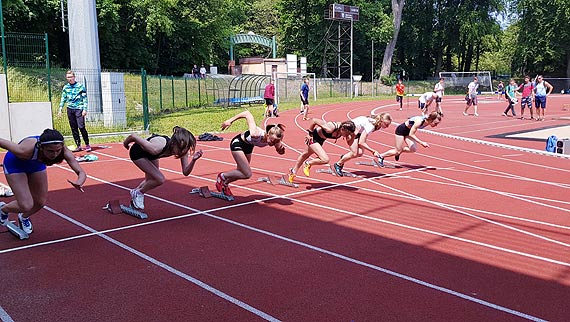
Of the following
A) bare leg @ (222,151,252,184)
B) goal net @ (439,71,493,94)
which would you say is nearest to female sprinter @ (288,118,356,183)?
bare leg @ (222,151,252,184)

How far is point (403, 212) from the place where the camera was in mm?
7789

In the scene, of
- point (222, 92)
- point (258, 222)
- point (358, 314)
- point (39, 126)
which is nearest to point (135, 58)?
point (222, 92)

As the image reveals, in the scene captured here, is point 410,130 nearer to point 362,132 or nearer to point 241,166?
point 362,132

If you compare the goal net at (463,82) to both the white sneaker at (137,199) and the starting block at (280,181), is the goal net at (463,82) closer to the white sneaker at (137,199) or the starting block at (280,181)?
the starting block at (280,181)

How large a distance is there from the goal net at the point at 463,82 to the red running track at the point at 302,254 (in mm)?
48396

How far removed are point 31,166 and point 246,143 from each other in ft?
11.0

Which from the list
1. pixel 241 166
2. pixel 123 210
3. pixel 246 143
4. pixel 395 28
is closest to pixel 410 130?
pixel 246 143

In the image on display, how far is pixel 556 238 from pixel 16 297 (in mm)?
6208

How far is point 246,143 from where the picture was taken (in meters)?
8.30

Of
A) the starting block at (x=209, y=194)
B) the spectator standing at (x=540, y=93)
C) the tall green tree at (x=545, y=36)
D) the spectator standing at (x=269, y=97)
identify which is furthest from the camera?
the tall green tree at (x=545, y=36)

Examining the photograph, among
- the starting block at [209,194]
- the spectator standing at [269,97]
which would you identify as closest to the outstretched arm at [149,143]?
the starting block at [209,194]

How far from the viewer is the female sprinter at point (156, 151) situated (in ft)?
21.9

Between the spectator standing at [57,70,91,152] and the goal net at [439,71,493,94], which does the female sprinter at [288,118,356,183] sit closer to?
the spectator standing at [57,70,91,152]

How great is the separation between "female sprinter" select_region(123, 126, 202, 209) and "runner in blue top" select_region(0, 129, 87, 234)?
1165mm
